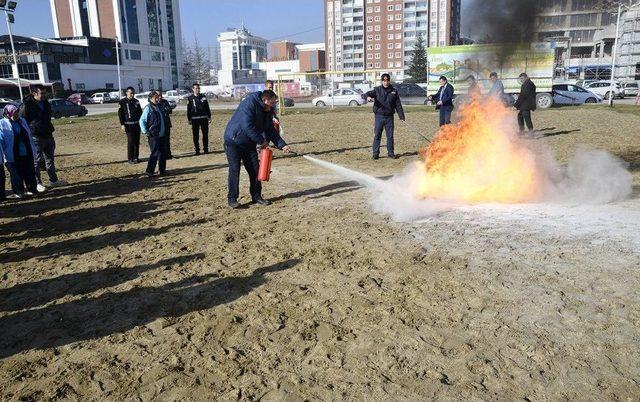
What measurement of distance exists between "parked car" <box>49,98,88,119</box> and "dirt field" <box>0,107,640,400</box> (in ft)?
108

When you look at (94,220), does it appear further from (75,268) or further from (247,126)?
(247,126)

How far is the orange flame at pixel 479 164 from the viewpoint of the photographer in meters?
7.85

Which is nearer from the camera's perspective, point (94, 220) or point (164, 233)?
point (164, 233)

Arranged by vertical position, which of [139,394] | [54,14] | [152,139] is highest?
[54,14]

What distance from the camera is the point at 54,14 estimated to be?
110062mm

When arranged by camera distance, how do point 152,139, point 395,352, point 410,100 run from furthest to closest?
point 410,100 < point 152,139 < point 395,352

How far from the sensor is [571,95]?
107ft

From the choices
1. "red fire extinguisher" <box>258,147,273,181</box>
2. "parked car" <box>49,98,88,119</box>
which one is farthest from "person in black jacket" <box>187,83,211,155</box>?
"parked car" <box>49,98,88,119</box>

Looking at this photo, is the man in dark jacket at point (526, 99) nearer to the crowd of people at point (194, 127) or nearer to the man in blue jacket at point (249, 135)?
the crowd of people at point (194, 127)

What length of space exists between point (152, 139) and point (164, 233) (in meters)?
4.32

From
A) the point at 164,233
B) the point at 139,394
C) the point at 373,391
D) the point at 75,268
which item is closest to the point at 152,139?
the point at 164,233

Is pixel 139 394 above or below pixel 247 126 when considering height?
below

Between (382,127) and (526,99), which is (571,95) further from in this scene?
(382,127)

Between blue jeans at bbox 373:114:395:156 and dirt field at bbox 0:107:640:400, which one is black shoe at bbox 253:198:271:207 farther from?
blue jeans at bbox 373:114:395:156
